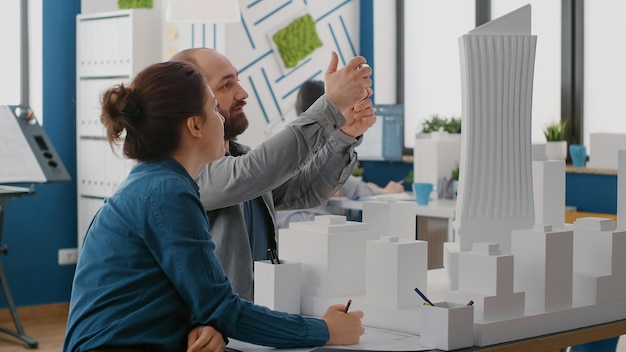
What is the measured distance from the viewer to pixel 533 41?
8.05 ft

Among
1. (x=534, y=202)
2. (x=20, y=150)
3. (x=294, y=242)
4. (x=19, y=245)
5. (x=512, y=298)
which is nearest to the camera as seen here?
(x=512, y=298)

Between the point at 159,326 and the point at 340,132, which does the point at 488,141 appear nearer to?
the point at 340,132

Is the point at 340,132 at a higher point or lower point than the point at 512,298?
higher

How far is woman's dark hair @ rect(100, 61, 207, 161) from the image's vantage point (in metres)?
1.96

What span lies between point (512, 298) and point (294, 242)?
1.80 ft

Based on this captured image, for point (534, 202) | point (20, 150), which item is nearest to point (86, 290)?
point (534, 202)

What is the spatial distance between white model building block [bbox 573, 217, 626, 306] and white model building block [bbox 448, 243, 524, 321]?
262mm

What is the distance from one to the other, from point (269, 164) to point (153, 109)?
0.49 m

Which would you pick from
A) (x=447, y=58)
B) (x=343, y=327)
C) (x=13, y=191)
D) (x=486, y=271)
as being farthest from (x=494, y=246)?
(x=447, y=58)

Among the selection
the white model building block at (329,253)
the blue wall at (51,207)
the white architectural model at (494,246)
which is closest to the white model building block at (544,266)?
the white architectural model at (494,246)

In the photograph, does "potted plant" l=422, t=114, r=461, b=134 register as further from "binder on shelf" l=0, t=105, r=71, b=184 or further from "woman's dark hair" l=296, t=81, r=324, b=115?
"binder on shelf" l=0, t=105, r=71, b=184

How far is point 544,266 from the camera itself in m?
2.13

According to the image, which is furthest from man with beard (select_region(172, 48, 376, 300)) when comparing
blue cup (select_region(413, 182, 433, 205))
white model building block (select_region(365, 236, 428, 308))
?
blue cup (select_region(413, 182, 433, 205))

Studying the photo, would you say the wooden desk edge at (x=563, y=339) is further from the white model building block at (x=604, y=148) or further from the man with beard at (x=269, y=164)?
the white model building block at (x=604, y=148)
